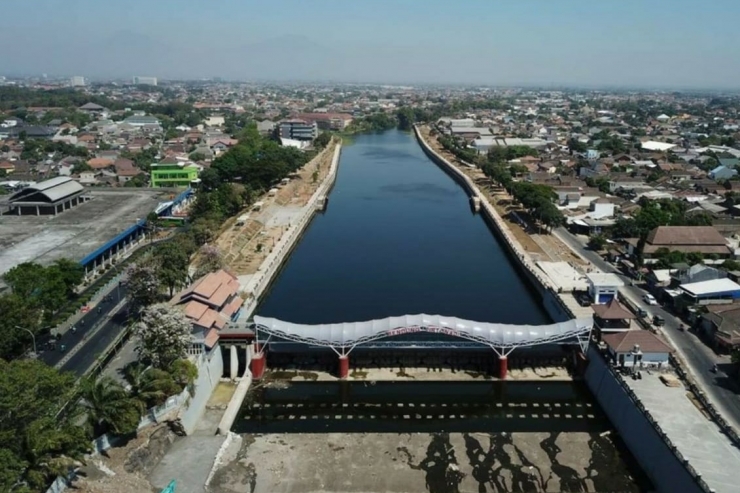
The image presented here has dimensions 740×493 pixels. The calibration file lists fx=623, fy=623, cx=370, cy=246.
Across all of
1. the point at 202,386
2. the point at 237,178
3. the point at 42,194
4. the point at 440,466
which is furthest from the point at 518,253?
the point at 42,194

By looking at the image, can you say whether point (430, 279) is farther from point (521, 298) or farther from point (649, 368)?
point (649, 368)

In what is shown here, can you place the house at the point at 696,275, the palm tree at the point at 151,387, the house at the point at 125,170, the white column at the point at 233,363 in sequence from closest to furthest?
the palm tree at the point at 151,387
the white column at the point at 233,363
the house at the point at 696,275
the house at the point at 125,170

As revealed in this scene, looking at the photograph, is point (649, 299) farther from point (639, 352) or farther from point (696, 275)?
point (639, 352)

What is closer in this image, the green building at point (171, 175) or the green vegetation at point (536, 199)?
the green vegetation at point (536, 199)

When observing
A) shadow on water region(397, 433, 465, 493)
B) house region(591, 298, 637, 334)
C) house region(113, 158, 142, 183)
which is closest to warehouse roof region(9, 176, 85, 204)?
house region(113, 158, 142, 183)

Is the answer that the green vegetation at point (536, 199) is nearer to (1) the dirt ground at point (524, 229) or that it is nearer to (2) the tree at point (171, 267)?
(1) the dirt ground at point (524, 229)

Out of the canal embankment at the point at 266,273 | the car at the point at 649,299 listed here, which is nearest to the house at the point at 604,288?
the car at the point at 649,299
